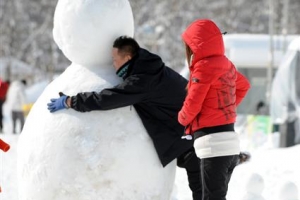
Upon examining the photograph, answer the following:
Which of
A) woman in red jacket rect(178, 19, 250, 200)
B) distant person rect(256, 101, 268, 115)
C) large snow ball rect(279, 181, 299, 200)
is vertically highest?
woman in red jacket rect(178, 19, 250, 200)

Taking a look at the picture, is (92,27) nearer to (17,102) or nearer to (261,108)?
(17,102)

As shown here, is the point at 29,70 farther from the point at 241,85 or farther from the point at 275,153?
the point at 241,85

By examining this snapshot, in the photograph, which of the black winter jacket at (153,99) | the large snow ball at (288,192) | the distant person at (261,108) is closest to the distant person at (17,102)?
the distant person at (261,108)

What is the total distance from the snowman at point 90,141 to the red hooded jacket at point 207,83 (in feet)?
1.43

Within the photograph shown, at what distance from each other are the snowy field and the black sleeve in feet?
5.62

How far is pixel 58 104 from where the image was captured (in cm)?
432

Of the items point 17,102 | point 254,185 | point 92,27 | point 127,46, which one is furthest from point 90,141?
point 17,102

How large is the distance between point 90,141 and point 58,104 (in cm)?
36

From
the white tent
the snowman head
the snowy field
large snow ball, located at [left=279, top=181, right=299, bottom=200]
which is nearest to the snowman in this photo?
the snowman head

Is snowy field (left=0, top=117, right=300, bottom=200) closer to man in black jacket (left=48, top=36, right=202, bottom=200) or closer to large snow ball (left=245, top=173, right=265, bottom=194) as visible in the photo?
large snow ball (left=245, top=173, right=265, bottom=194)

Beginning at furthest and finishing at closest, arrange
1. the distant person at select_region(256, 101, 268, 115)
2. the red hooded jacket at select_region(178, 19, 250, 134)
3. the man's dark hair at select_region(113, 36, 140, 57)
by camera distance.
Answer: the distant person at select_region(256, 101, 268, 115), the man's dark hair at select_region(113, 36, 140, 57), the red hooded jacket at select_region(178, 19, 250, 134)

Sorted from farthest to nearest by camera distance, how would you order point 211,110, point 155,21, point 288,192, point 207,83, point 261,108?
point 155,21 → point 261,108 → point 288,192 → point 211,110 → point 207,83

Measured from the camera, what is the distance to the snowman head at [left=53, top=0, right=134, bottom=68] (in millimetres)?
4441

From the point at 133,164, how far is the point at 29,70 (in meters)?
34.8
